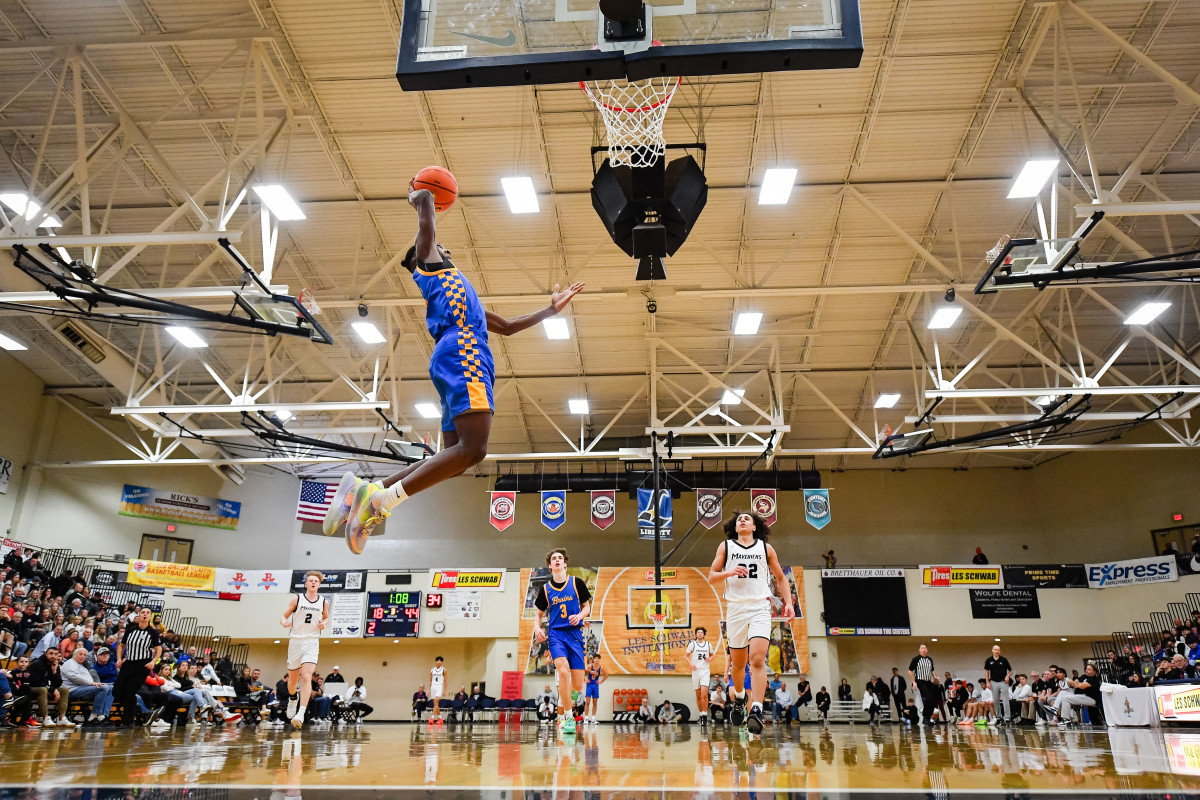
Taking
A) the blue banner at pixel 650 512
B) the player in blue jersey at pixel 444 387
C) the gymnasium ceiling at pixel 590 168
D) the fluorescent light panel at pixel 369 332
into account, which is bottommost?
the player in blue jersey at pixel 444 387

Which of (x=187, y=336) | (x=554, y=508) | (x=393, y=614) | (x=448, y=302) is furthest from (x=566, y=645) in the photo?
(x=393, y=614)

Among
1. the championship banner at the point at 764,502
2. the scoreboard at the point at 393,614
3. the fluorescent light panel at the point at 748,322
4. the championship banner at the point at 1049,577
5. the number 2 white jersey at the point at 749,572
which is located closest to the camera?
the number 2 white jersey at the point at 749,572

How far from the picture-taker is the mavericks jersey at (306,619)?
967cm

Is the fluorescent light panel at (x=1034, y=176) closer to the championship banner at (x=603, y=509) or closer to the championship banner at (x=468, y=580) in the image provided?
the championship banner at (x=603, y=509)

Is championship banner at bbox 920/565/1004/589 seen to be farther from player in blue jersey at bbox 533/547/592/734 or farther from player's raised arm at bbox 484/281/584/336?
player's raised arm at bbox 484/281/584/336

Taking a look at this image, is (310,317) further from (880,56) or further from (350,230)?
(880,56)

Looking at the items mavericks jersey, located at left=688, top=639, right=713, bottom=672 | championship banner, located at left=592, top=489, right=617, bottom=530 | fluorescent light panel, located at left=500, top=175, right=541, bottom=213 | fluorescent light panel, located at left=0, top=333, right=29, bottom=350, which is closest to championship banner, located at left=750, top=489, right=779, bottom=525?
championship banner, located at left=592, top=489, right=617, bottom=530

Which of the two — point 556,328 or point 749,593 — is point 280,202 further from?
point 749,593

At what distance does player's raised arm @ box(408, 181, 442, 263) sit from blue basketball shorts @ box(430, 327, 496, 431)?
0.46m

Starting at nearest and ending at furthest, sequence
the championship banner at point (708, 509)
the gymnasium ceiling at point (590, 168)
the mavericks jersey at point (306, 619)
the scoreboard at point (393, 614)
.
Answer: the mavericks jersey at point (306, 619), the gymnasium ceiling at point (590, 168), the championship banner at point (708, 509), the scoreboard at point (393, 614)

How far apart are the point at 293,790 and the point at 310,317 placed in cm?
1038

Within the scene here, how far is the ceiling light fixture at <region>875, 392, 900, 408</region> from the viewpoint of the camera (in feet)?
72.6

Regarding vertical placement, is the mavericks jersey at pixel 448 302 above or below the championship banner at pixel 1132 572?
below

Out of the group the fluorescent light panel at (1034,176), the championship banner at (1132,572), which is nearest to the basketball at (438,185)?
the fluorescent light panel at (1034,176)
